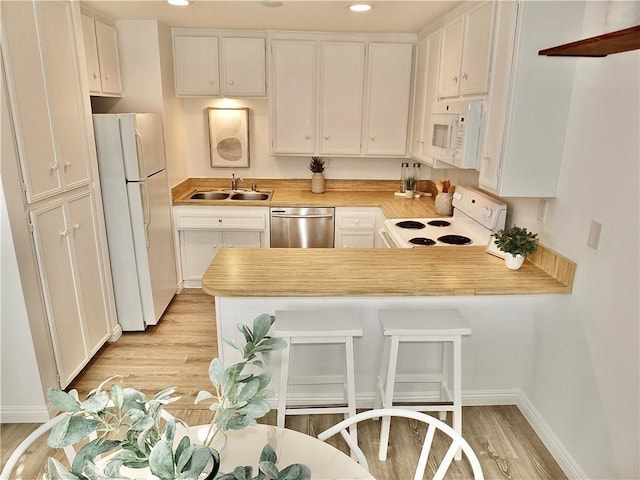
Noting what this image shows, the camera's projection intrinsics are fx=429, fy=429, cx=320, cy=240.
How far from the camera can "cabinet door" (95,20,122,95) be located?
3.19m

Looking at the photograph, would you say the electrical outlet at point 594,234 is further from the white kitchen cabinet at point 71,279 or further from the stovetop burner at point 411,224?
the white kitchen cabinet at point 71,279

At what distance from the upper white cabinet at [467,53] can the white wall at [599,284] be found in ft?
1.66

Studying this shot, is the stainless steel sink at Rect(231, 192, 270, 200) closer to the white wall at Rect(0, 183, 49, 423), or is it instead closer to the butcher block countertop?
the butcher block countertop

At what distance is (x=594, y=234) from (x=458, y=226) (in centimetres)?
131

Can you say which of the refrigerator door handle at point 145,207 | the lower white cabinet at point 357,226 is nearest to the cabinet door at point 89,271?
the refrigerator door handle at point 145,207

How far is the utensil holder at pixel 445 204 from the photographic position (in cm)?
351

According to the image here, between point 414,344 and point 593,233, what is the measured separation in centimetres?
104

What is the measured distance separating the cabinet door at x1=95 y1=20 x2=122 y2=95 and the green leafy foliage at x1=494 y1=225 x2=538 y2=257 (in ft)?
9.81

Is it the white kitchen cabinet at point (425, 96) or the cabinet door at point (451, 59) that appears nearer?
the cabinet door at point (451, 59)

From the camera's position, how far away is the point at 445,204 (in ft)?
11.6

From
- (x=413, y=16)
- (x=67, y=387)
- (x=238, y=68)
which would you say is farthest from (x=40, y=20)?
(x=413, y=16)

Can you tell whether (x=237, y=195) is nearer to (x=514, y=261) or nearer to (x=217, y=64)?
(x=217, y=64)

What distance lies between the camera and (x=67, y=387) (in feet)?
8.50

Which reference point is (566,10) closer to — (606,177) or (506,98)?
(506,98)
